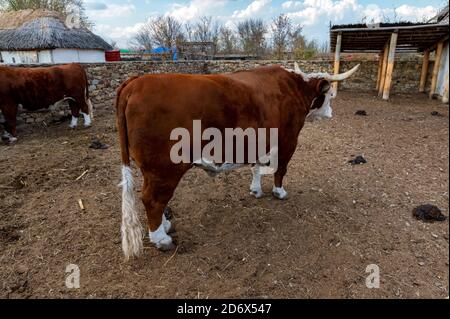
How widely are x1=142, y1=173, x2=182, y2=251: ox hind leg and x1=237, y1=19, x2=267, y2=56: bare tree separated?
2285 cm

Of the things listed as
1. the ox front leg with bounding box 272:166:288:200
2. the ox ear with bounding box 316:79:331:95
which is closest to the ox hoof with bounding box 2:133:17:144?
the ox front leg with bounding box 272:166:288:200

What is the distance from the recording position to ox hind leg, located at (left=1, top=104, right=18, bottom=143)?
5.97 meters

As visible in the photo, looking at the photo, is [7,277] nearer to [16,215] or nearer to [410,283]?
[16,215]

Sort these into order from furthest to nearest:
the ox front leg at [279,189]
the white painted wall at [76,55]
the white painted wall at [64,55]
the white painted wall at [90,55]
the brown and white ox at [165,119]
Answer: the white painted wall at [90,55] → the white painted wall at [76,55] → the white painted wall at [64,55] → the ox front leg at [279,189] → the brown and white ox at [165,119]

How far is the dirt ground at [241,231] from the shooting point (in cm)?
239

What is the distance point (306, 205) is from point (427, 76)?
36.8 feet

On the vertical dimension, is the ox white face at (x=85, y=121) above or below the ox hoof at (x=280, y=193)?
above

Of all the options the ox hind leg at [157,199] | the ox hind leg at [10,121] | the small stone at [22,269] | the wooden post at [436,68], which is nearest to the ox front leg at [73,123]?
the ox hind leg at [10,121]

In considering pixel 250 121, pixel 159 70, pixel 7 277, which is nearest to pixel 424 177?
pixel 250 121

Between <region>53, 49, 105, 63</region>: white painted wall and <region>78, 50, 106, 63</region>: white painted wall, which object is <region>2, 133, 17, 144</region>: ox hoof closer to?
<region>53, 49, 105, 63</region>: white painted wall

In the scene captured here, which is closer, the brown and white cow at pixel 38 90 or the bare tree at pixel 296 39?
the brown and white cow at pixel 38 90

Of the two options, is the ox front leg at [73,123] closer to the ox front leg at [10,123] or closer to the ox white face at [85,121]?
the ox white face at [85,121]

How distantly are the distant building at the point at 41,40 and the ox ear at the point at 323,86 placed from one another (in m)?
15.4

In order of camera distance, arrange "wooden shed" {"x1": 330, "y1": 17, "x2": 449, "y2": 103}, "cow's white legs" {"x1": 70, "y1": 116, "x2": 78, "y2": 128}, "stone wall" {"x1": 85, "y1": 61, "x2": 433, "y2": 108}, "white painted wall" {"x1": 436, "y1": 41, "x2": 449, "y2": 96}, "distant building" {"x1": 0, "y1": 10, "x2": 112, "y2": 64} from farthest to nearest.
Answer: "distant building" {"x1": 0, "y1": 10, "x2": 112, "y2": 64}, "stone wall" {"x1": 85, "y1": 61, "x2": 433, "y2": 108}, "white painted wall" {"x1": 436, "y1": 41, "x2": 449, "y2": 96}, "wooden shed" {"x1": 330, "y1": 17, "x2": 449, "y2": 103}, "cow's white legs" {"x1": 70, "y1": 116, "x2": 78, "y2": 128}
